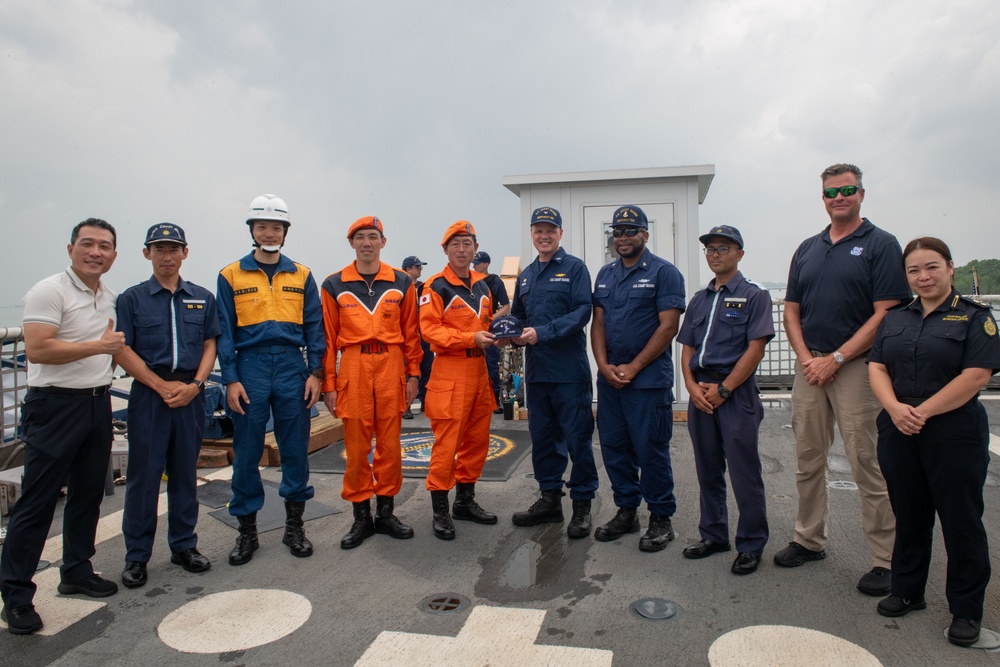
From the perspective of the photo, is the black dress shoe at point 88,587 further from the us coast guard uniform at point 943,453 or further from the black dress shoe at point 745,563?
the us coast guard uniform at point 943,453

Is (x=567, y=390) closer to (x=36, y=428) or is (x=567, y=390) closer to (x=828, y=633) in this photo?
(x=828, y=633)

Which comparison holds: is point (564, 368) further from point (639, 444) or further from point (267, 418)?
point (267, 418)

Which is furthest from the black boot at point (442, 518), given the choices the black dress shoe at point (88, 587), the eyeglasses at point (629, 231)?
the eyeglasses at point (629, 231)

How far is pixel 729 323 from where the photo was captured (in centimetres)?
363

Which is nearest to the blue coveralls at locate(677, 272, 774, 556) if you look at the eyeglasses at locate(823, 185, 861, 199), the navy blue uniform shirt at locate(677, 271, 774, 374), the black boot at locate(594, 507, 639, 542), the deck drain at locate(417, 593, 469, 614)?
the navy blue uniform shirt at locate(677, 271, 774, 374)

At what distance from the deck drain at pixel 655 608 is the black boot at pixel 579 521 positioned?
91cm

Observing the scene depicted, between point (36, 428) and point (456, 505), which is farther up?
point (36, 428)

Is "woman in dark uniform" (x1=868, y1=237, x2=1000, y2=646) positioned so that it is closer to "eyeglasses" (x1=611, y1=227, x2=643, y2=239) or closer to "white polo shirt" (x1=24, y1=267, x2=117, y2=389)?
"eyeglasses" (x1=611, y1=227, x2=643, y2=239)

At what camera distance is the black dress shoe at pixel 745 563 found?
11.3 ft

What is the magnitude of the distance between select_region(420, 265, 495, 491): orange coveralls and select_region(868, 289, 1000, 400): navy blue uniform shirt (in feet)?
7.51

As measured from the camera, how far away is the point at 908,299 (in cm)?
335

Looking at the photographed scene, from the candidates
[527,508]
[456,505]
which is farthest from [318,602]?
[527,508]

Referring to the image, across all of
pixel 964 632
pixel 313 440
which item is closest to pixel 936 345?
pixel 964 632

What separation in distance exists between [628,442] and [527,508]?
1004mm
